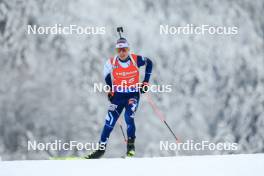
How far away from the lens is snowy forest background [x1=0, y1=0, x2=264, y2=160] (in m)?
2.65

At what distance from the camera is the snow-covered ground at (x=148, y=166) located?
2.39m

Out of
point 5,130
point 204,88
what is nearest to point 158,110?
point 204,88

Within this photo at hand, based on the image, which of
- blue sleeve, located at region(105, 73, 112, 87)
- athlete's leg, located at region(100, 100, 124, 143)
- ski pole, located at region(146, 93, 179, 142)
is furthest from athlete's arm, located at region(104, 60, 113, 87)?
ski pole, located at region(146, 93, 179, 142)

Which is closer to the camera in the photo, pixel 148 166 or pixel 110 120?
pixel 148 166

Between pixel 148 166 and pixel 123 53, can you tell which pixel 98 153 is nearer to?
pixel 148 166

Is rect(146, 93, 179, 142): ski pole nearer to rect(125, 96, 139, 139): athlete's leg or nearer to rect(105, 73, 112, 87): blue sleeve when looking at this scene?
rect(125, 96, 139, 139): athlete's leg

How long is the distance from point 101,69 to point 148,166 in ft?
2.16

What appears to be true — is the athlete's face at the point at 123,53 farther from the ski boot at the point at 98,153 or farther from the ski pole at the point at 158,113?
the ski boot at the point at 98,153

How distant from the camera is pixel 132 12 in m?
2.65

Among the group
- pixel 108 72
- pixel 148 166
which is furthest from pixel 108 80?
pixel 148 166

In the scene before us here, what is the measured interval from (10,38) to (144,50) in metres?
0.82

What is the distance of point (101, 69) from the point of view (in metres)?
2.67

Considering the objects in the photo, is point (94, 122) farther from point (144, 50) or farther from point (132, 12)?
point (132, 12)

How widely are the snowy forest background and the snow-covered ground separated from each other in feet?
0.28
